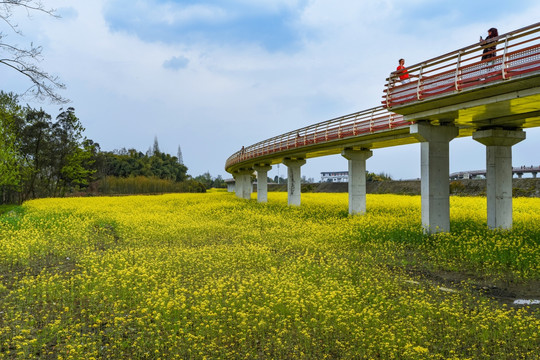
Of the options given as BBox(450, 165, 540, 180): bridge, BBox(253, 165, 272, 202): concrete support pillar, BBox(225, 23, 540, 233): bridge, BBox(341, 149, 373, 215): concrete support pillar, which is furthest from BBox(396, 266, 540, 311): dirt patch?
BBox(450, 165, 540, 180): bridge

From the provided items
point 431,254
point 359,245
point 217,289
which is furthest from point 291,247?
point 217,289

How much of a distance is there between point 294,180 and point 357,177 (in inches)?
322

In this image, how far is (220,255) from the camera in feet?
41.3

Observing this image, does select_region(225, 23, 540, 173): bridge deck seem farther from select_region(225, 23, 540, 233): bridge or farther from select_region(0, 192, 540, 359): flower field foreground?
select_region(0, 192, 540, 359): flower field foreground

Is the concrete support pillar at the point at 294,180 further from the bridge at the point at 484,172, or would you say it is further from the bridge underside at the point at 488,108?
the bridge at the point at 484,172

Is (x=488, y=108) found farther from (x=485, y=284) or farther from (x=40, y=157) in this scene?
(x=40, y=157)

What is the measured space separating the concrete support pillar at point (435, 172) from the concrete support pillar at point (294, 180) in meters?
16.1

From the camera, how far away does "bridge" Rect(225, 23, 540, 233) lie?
11766 millimetres

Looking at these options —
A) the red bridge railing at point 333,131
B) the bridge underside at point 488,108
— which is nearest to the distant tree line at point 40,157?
the red bridge railing at point 333,131

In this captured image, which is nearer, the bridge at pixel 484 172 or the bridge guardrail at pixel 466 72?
the bridge guardrail at pixel 466 72

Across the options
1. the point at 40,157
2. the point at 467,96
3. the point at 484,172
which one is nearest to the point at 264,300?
the point at 467,96

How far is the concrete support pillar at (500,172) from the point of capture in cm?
1745

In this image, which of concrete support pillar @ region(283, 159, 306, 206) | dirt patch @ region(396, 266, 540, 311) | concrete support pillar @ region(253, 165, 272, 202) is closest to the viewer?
dirt patch @ region(396, 266, 540, 311)

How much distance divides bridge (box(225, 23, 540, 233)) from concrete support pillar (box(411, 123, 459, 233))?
0.14 feet
